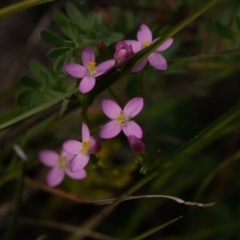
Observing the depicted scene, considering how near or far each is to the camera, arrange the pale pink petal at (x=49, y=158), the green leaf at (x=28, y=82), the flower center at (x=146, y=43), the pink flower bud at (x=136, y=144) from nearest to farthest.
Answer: the pink flower bud at (x=136, y=144)
the flower center at (x=146, y=43)
the green leaf at (x=28, y=82)
the pale pink petal at (x=49, y=158)

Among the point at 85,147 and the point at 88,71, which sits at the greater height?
the point at 88,71

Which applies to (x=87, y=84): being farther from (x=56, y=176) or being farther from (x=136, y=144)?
(x=56, y=176)

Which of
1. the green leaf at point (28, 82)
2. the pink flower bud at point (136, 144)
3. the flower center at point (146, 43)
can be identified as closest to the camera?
the pink flower bud at point (136, 144)

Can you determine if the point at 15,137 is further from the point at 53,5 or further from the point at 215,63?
the point at 215,63

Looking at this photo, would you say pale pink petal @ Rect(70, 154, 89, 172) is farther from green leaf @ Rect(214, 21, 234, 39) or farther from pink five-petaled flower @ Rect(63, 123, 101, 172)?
green leaf @ Rect(214, 21, 234, 39)

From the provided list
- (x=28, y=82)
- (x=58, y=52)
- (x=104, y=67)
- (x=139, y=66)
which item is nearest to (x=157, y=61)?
(x=139, y=66)

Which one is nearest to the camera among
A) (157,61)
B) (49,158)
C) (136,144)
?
(136,144)

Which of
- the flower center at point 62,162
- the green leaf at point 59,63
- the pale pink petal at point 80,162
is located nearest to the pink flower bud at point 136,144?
the pale pink petal at point 80,162

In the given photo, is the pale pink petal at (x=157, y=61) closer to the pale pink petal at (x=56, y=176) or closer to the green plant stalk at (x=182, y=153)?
the green plant stalk at (x=182, y=153)
